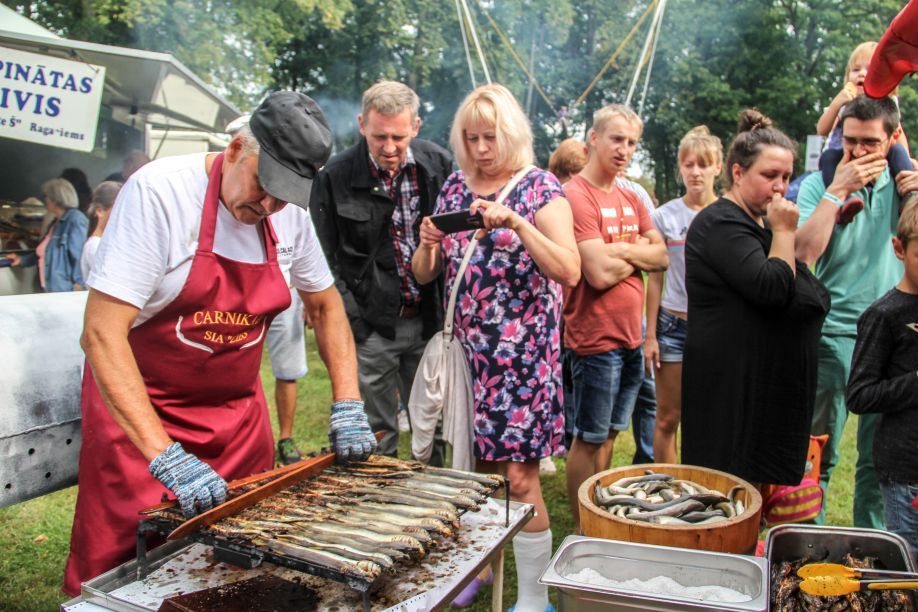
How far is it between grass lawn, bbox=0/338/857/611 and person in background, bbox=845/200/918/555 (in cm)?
165

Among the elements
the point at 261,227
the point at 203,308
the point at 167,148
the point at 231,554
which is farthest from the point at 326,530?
the point at 167,148

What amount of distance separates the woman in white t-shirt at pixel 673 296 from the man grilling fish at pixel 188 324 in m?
2.38

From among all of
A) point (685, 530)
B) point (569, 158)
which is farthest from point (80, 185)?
point (685, 530)

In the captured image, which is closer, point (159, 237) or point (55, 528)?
A: point (159, 237)

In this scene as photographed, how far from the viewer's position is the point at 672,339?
433cm

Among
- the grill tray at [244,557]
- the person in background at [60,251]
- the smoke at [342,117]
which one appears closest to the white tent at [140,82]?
the person in background at [60,251]

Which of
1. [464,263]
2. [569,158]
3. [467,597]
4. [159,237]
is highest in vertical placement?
[569,158]

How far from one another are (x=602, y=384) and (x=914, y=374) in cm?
143

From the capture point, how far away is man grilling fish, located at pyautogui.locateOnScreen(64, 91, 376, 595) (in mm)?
1854

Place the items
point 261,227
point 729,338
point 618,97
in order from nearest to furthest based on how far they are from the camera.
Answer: point 261,227 → point 729,338 → point 618,97

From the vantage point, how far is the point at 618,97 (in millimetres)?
31156

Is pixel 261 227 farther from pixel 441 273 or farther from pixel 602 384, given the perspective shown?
pixel 602 384

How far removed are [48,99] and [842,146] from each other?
6.86 m

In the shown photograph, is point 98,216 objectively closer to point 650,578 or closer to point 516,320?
point 516,320
